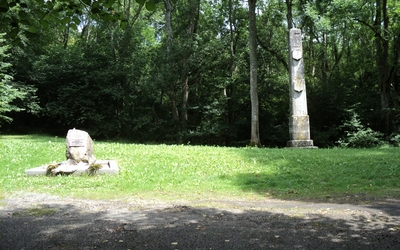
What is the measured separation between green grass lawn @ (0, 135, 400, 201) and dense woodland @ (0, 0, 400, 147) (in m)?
10.8

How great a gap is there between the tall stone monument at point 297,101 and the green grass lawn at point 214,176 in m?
4.52

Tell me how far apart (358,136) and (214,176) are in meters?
13.1

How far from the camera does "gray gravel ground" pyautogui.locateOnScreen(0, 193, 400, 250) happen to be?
4.87 metres

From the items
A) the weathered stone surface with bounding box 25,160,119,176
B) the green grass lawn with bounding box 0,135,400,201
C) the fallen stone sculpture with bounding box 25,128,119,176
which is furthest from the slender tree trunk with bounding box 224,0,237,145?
the weathered stone surface with bounding box 25,160,119,176

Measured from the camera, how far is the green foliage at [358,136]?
2103 centimetres

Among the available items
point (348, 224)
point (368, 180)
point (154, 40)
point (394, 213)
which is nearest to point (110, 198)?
point (348, 224)

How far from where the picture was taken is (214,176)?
11.1 m

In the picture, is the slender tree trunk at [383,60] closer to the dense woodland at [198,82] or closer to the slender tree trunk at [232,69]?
the dense woodland at [198,82]

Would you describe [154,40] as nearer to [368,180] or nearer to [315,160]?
[315,160]

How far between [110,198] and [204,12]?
74.8 ft

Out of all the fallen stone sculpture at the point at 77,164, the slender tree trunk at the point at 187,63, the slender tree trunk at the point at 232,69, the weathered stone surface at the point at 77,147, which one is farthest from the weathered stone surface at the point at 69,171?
the slender tree trunk at the point at 232,69

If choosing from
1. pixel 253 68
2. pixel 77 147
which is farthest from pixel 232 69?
pixel 77 147

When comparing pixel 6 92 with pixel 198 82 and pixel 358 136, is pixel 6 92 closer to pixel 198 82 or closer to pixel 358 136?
pixel 198 82

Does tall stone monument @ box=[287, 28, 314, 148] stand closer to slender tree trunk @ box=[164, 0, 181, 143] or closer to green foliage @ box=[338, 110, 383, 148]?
green foliage @ box=[338, 110, 383, 148]
